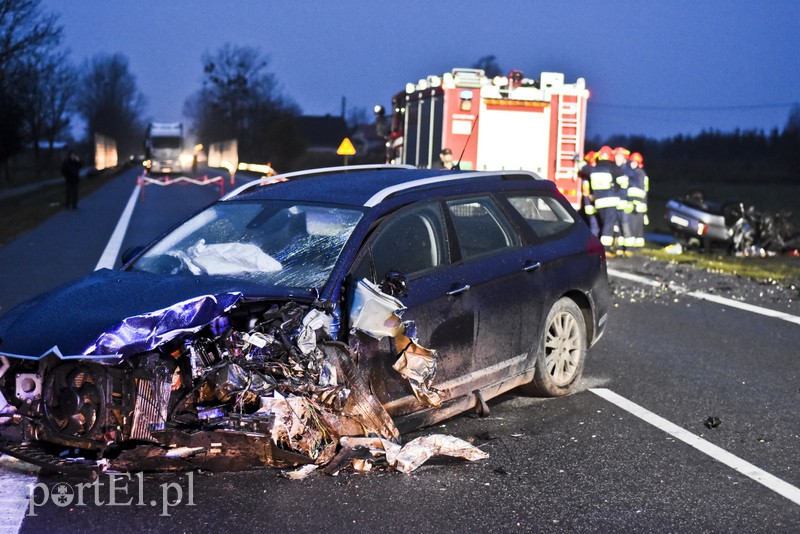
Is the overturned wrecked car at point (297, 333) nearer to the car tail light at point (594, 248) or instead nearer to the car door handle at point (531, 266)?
the car door handle at point (531, 266)

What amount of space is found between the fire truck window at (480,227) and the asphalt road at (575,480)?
3.46 feet

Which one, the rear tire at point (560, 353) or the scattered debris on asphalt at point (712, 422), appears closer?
the scattered debris on asphalt at point (712, 422)

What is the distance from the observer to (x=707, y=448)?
18.9 ft

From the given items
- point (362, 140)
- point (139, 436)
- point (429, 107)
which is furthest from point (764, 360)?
point (362, 140)

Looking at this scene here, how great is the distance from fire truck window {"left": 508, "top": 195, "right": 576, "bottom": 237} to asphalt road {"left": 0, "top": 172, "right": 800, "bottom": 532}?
115 centimetres

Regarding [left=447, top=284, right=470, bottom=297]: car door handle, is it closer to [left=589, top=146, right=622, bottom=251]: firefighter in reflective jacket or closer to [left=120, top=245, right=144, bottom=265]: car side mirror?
[left=120, top=245, right=144, bottom=265]: car side mirror

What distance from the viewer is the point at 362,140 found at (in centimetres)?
10494

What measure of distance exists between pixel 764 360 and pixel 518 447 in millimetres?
3548

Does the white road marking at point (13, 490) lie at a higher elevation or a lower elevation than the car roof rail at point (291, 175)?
lower

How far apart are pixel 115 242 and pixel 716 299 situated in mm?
10345

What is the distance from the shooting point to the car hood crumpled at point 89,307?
15.4 feet

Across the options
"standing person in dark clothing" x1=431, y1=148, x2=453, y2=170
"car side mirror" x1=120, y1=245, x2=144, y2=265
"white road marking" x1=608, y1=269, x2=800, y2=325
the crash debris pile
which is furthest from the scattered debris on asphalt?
"standing person in dark clothing" x1=431, y1=148, x2=453, y2=170

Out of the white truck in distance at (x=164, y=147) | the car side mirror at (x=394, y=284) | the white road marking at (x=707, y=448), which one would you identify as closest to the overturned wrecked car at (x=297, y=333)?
Answer: the car side mirror at (x=394, y=284)

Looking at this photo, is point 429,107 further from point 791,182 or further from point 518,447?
point 791,182
